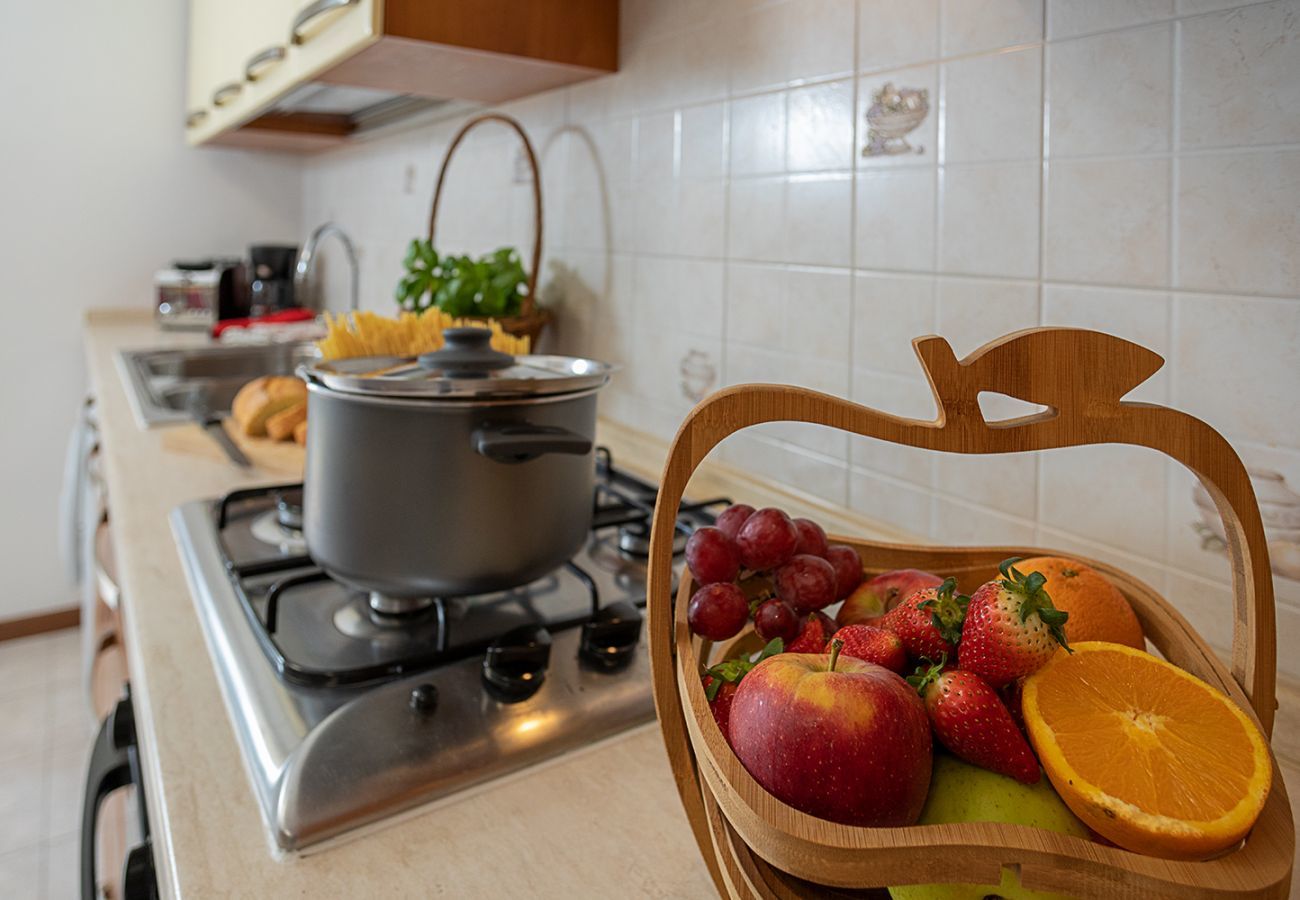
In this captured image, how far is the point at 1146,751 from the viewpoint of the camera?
0.31 meters

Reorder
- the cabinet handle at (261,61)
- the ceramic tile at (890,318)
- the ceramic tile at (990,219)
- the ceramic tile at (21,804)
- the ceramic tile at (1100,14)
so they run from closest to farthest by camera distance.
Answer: the ceramic tile at (1100,14) < the ceramic tile at (990,219) < the ceramic tile at (890,318) < the cabinet handle at (261,61) < the ceramic tile at (21,804)

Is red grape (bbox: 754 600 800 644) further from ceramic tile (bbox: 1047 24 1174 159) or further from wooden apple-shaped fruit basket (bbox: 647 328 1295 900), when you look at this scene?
Answer: ceramic tile (bbox: 1047 24 1174 159)

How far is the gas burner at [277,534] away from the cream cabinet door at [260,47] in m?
0.64

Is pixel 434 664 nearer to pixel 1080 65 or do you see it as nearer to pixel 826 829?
pixel 826 829

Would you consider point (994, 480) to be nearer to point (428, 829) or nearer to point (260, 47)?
point (428, 829)

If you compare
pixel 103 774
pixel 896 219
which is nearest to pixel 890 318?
pixel 896 219

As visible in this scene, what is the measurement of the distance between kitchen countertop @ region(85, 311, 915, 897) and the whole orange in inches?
9.4

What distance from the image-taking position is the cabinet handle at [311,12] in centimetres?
121

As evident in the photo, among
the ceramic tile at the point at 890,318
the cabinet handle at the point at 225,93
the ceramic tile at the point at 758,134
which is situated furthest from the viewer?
the cabinet handle at the point at 225,93

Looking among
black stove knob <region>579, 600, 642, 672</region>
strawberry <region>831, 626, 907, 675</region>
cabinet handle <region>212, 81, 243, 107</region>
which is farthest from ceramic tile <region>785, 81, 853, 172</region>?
cabinet handle <region>212, 81, 243, 107</region>

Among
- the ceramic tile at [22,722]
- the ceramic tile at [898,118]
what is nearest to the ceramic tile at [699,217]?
the ceramic tile at [898,118]

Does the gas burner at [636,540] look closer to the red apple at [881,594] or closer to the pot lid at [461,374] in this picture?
the pot lid at [461,374]

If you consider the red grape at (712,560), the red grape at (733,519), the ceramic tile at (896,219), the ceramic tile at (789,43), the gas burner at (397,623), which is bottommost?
the gas burner at (397,623)

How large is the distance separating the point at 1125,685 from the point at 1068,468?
0.45m
